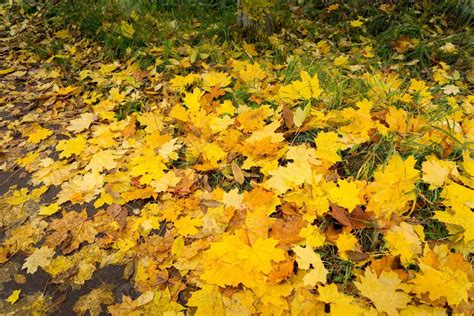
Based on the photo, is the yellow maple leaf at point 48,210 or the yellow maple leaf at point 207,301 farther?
the yellow maple leaf at point 48,210

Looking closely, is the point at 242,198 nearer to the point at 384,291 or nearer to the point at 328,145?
the point at 328,145

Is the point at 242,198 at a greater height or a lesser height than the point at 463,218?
lesser

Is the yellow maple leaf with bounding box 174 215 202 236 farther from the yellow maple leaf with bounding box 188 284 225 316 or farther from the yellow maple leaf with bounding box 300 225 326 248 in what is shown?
the yellow maple leaf with bounding box 300 225 326 248

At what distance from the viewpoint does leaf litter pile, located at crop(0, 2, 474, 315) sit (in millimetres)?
1492

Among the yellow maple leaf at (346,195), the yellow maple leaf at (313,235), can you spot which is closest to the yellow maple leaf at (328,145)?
the yellow maple leaf at (346,195)

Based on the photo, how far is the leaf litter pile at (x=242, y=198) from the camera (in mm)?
1492

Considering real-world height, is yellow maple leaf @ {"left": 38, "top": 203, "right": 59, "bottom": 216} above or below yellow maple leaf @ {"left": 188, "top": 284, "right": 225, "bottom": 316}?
below

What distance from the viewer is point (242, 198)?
1914 millimetres

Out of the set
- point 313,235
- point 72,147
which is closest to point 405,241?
point 313,235

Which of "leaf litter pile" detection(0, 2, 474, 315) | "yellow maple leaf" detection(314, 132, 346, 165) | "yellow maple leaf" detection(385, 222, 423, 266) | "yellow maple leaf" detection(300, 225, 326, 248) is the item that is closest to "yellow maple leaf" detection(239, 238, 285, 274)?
"leaf litter pile" detection(0, 2, 474, 315)

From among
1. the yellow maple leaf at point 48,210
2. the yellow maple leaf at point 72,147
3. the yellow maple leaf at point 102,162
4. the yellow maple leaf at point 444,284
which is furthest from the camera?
the yellow maple leaf at point 72,147

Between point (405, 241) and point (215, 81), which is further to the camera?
point (215, 81)

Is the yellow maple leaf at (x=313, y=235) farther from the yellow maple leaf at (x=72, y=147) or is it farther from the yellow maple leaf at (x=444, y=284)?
the yellow maple leaf at (x=72, y=147)

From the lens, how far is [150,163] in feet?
7.31
